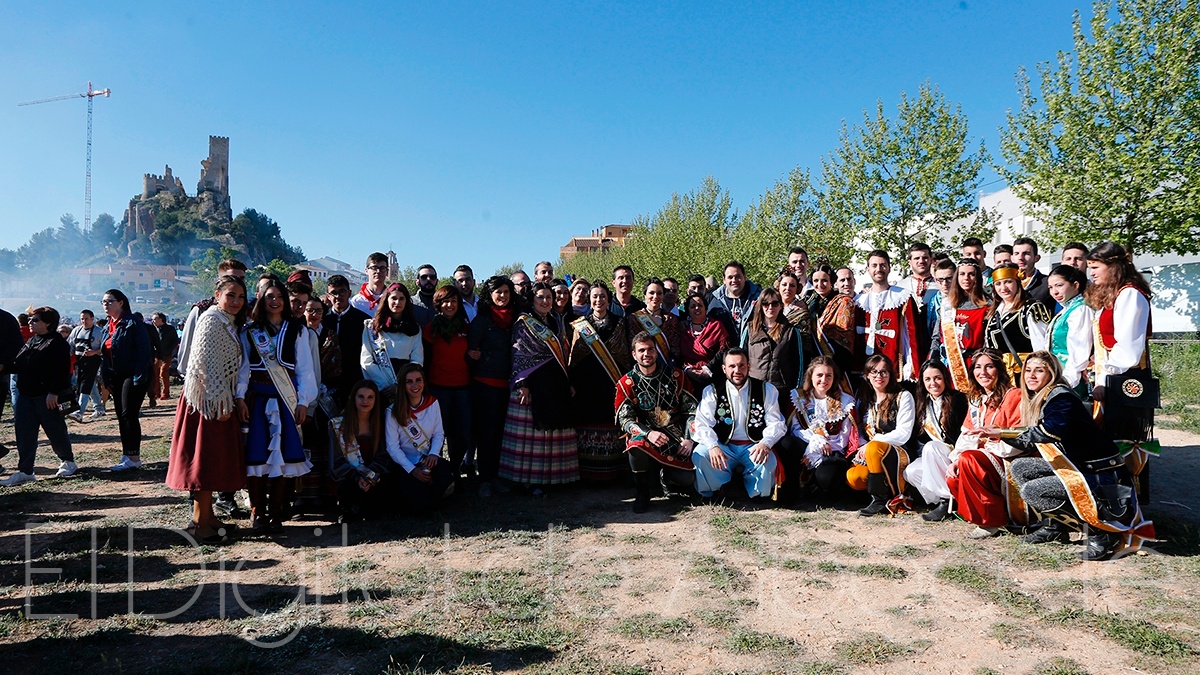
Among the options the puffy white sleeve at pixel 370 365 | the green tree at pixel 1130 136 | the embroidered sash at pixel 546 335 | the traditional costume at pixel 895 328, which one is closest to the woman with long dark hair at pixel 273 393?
the puffy white sleeve at pixel 370 365

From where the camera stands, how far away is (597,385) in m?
6.01

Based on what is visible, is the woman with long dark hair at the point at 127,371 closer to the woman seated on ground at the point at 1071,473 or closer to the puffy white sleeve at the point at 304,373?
the puffy white sleeve at the point at 304,373

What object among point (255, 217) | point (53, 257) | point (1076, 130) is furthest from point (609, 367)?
point (53, 257)

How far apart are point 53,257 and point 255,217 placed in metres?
43.3

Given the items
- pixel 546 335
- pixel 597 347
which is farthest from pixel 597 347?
pixel 546 335

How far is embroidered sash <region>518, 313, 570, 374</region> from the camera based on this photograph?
5.78 meters

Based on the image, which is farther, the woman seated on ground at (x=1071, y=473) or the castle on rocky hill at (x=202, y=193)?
the castle on rocky hill at (x=202, y=193)

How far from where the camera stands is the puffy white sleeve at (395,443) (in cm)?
511

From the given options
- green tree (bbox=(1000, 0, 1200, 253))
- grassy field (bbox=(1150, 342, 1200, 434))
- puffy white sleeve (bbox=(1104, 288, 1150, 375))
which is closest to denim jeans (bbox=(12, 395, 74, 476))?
puffy white sleeve (bbox=(1104, 288, 1150, 375))

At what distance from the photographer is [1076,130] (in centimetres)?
1476

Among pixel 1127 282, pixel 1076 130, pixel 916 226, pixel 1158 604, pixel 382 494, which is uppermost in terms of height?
pixel 1076 130

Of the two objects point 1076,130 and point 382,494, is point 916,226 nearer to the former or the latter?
point 1076,130

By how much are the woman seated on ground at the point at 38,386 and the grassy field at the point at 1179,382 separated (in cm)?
1171

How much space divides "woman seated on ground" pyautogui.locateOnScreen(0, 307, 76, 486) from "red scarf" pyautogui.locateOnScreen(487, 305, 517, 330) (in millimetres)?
4047
